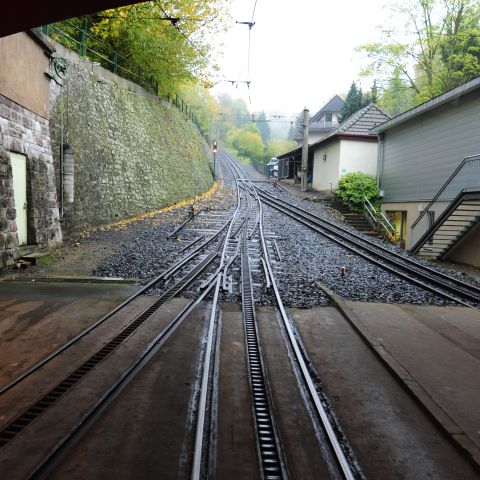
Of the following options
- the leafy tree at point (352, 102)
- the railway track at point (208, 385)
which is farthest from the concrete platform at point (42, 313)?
the leafy tree at point (352, 102)

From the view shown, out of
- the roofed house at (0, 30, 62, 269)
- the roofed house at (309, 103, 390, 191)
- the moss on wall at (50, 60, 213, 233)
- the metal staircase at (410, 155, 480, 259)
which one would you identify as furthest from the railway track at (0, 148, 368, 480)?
the roofed house at (309, 103, 390, 191)

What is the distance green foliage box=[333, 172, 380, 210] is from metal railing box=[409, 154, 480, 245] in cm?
524

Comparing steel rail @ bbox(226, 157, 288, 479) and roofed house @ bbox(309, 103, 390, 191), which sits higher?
roofed house @ bbox(309, 103, 390, 191)

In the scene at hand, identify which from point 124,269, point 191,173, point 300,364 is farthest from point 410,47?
point 300,364

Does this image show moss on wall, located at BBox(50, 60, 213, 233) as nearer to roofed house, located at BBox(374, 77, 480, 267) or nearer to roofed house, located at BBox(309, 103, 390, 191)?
roofed house, located at BBox(309, 103, 390, 191)

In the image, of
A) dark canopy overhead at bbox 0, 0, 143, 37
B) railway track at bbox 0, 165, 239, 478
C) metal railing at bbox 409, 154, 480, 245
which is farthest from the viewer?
metal railing at bbox 409, 154, 480, 245

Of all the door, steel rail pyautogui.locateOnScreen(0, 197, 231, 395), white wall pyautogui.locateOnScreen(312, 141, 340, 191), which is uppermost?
white wall pyautogui.locateOnScreen(312, 141, 340, 191)

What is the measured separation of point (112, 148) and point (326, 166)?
16.5 m

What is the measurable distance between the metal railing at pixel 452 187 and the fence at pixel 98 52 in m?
14.1

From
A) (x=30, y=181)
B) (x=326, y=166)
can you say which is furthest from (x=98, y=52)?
(x=326, y=166)

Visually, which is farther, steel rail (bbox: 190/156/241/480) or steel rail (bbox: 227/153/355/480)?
steel rail (bbox: 227/153/355/480)

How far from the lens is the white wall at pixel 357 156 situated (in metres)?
26.0

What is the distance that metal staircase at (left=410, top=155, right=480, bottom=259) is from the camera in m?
13.5

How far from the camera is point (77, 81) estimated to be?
49.1 ft
